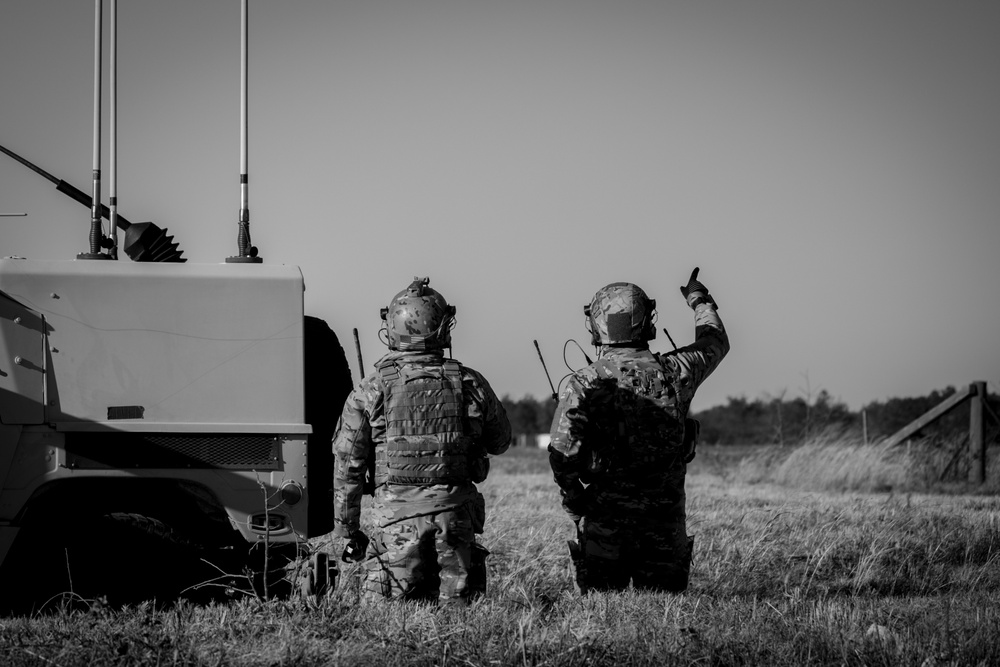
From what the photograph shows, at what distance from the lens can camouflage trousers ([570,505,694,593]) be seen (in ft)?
22.7

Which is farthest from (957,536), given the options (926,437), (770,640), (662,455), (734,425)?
(734,425)

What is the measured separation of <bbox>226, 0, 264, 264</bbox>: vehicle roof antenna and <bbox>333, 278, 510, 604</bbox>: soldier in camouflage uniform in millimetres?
971

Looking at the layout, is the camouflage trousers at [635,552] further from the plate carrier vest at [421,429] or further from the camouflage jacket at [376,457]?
the plate carrier vest at [421,429]

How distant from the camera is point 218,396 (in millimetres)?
6312

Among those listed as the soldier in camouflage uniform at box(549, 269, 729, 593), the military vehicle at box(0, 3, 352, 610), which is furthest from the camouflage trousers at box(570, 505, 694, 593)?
the military vehicle at box(0, 3, 352, 610)

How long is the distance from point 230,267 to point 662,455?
8.67 ft

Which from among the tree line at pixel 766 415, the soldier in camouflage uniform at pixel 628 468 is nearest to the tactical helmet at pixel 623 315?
the soldier in camouflage uniform at pixel 628 468

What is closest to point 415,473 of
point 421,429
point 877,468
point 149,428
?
point 421,429

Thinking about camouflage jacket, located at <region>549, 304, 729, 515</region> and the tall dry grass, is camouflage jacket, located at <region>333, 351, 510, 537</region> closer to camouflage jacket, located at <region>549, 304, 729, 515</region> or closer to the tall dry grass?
camouflage jacket, located at <region>549, 304, 729, 515</region>

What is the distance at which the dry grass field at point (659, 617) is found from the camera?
17.0 feet

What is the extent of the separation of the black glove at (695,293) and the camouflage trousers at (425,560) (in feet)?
7.34

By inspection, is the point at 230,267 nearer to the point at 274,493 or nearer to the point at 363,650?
the point at 274,493

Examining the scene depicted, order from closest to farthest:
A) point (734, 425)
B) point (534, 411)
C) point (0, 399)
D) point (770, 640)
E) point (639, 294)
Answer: point (770, 640) < point (0, 399) < point (639, 294) < point (734, 425) < point (534, 411)

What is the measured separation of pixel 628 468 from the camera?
22.8 feet
